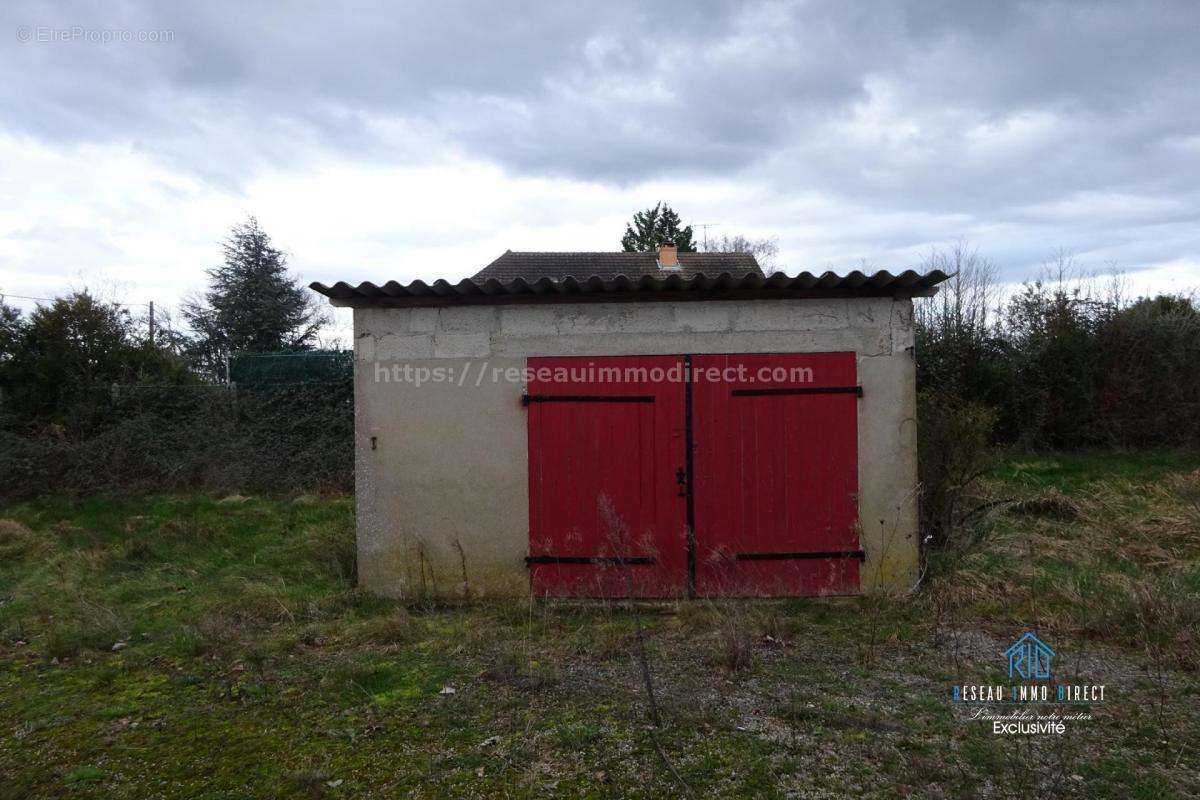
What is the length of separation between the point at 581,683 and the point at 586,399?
217 cm

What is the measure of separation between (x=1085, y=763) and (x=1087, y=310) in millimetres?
13181

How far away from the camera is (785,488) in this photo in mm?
5242

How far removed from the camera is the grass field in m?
2.89

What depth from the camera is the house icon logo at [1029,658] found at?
148 inches

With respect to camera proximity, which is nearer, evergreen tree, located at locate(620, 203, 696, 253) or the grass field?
the grass field

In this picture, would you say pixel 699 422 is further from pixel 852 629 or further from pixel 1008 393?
pixel 1008 393

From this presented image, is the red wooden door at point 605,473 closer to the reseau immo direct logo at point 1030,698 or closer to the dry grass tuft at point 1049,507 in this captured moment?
the reseau immo direct logo at point 1030,698

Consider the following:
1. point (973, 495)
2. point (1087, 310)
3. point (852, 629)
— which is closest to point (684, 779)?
point (852, 629)

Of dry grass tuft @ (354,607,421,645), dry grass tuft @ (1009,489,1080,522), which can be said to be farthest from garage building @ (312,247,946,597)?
dry grass tuft @ (1009,489,1080,522)

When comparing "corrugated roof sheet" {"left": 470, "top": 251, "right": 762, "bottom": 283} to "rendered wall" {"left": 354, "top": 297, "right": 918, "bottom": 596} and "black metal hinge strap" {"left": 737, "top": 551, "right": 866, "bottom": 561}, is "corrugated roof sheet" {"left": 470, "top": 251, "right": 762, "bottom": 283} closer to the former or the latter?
"rendered wall" {"left": 354, "top": 297, "right": 918, "bottom": 596}

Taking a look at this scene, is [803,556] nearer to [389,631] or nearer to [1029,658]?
[1029,658]

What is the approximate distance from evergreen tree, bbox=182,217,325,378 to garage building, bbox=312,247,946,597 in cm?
1405

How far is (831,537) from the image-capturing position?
17.1 ft

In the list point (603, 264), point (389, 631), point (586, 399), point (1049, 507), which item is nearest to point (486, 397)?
point (586, 399)
